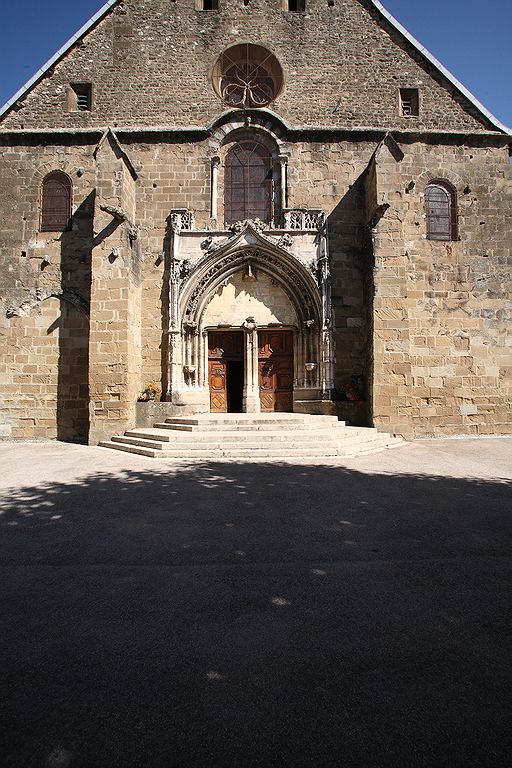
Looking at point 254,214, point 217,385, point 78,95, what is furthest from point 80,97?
point 217,385

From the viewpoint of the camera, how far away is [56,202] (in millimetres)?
12609

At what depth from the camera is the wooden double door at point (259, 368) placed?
1274 centimetres

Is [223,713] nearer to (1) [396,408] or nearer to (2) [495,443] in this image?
(1) [396,408]

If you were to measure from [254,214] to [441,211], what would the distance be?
5.57 meters

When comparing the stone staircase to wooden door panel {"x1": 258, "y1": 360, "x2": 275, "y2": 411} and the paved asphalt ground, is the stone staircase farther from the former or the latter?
the paved asphalt ground

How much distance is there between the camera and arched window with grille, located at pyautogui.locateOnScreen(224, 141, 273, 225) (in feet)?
42.2

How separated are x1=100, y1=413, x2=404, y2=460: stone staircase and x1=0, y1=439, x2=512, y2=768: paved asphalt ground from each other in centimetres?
343

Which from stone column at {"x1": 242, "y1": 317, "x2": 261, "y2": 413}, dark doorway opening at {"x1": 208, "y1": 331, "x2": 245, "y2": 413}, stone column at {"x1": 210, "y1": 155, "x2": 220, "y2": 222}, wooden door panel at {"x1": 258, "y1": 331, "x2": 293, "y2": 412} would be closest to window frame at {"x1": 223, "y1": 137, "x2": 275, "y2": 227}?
stone column at {"x1": 210, "y1": 155, "x2": 220, "y2": 222}

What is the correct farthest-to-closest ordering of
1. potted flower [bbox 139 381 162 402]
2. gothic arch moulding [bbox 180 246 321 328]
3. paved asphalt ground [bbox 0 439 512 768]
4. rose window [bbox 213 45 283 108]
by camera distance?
rose window [bbox 213 45 283 108] < gothic arch moulding [bbox 180 246 321 328] < potted flower [bbox 139 381 162 402] < paved asphalt ground [bbox 0 439 512 768]

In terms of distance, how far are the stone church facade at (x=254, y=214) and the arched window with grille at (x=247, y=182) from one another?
0.15 ft

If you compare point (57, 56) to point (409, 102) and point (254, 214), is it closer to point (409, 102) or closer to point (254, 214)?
point (254, 214)

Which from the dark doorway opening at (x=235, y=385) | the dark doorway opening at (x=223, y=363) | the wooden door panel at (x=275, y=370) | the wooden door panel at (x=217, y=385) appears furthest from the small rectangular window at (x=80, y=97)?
the dark doorway opening at (x=235, y=385)

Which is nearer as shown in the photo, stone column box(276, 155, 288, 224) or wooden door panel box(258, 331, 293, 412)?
stone column box(276, 155, 288, 224)

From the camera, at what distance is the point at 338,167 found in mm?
12688
